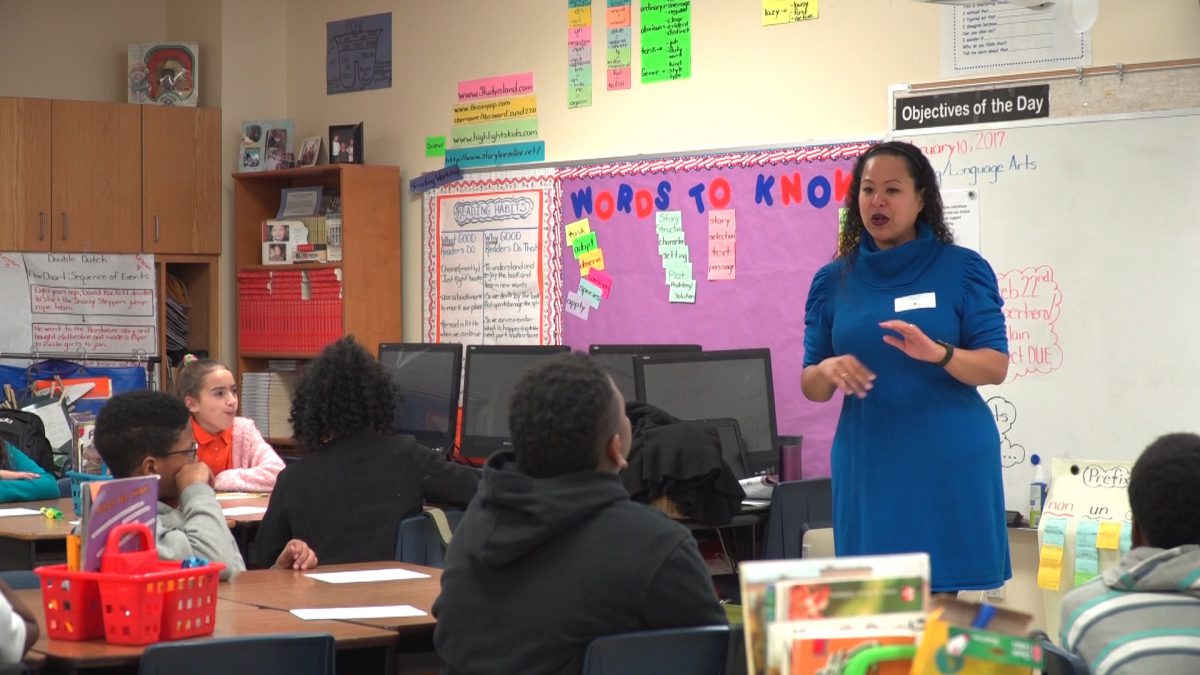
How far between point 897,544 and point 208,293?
5613 millimetres

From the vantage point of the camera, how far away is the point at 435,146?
7.16 metres

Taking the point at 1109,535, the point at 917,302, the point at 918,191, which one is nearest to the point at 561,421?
the point at 917,302

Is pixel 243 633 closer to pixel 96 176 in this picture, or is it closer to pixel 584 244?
pixel 584 244

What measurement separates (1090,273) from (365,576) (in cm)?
268

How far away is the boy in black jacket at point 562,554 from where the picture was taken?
2307 mm

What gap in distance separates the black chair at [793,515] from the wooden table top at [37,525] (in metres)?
2.23

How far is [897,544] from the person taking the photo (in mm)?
3082

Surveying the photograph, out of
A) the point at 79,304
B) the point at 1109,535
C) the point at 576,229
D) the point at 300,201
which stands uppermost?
the point at 300,201

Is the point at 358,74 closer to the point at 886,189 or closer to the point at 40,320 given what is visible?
the point at 40,320

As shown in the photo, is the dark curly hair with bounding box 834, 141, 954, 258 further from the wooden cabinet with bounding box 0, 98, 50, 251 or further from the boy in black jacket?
the wooden cabinet with bounding box 0, 98, 50, 251

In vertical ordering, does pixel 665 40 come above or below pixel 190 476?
above

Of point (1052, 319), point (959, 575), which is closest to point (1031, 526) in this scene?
point (1052, 319)

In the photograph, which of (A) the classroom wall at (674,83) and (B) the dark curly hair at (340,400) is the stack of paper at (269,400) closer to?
(A) the classroom wall at (674,83)

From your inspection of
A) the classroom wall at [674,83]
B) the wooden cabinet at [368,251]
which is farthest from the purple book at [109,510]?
the wooden cabinet at [368,251]
